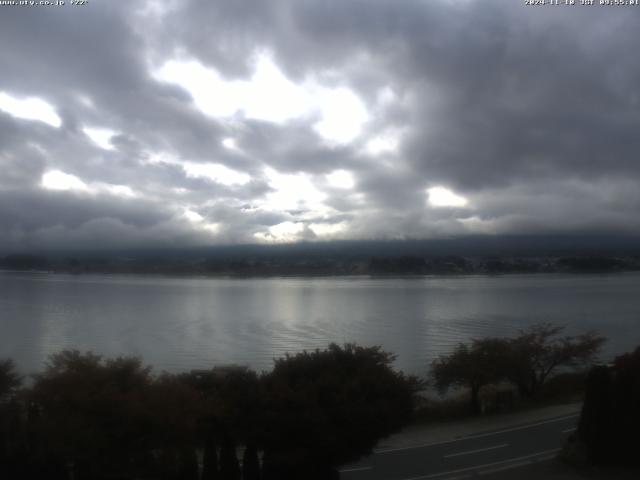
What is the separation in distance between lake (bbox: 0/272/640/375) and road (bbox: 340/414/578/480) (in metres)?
14.8

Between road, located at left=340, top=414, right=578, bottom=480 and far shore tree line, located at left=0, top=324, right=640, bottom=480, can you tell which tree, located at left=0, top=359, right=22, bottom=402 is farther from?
road, located at left=340, top=414, right=578, bottom=480

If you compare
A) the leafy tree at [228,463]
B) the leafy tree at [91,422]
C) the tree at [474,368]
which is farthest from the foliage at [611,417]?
the leafy tree at [91,422]

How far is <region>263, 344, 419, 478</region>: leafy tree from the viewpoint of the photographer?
10492 mm

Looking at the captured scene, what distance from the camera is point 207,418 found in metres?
10.6

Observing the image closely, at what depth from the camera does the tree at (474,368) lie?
21.4 metres

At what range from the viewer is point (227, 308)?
62.2 metres

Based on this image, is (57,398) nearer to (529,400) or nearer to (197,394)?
(197,394)

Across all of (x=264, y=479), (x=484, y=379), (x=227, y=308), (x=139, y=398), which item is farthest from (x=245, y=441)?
(x=227, y=308)

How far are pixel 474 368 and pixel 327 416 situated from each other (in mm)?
12266

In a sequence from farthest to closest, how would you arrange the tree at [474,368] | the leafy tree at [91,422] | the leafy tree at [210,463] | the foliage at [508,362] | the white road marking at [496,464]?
1. the foliage at [508,362]
2. the tree at [474,368]
3. the white road marking at [496,464]
4. the leafy tree at [210,463]
5. the leafy tree at [91,422]

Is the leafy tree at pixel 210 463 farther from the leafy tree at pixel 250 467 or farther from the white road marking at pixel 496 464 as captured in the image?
the white road marking at pixel 496 464

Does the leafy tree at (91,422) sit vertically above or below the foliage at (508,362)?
above

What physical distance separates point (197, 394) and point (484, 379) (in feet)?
44.1

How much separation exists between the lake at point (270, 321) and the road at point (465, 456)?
14.8 metres
